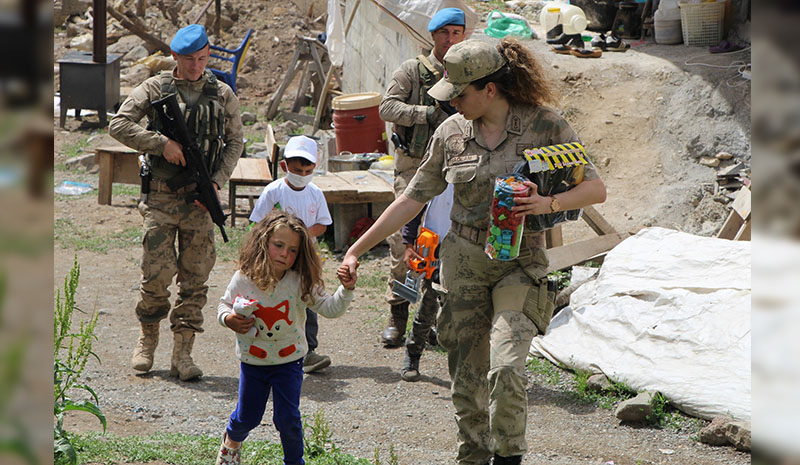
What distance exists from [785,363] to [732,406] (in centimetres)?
502

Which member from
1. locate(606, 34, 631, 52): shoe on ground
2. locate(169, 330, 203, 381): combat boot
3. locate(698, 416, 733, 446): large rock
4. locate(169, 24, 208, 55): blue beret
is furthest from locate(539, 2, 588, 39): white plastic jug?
locate(698, 416, 733, 446): large rock

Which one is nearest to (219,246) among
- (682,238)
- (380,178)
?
(380,178)

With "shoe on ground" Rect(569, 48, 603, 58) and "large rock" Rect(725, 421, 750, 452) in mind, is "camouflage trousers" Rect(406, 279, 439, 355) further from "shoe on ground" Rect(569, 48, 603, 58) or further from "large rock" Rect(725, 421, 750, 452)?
"shoe on ground" Rect(569, 48, 603, 58)

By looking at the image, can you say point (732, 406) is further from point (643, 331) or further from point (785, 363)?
point (785, 363)

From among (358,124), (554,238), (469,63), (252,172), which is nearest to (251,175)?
(252,172)

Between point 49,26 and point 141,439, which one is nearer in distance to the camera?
point 49,26

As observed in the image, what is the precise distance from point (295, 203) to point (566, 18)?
8.64 metres

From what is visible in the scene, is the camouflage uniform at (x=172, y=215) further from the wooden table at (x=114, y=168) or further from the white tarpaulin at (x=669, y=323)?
the wooden table at (x=114, y=168)

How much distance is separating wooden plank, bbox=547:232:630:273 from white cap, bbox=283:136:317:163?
2.84 metres

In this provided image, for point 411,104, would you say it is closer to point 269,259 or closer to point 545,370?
point 545,370

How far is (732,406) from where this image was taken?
5.25 m

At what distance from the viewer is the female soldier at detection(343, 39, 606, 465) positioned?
12.0 feet

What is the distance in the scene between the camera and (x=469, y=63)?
12.2 feet

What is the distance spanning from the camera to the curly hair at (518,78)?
3818mm
